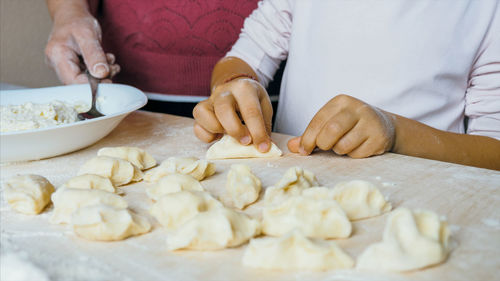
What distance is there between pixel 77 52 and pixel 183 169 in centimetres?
78

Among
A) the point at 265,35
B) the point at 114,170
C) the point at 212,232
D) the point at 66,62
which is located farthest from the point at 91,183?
the point at 265,35

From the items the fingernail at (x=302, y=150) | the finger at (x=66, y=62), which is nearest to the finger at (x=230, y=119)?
the fingernail at (x=302, y=150)

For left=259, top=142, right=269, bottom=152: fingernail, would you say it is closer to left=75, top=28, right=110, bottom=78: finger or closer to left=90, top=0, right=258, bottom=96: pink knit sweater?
left=75, top=28, right=110, bottom=78: finger

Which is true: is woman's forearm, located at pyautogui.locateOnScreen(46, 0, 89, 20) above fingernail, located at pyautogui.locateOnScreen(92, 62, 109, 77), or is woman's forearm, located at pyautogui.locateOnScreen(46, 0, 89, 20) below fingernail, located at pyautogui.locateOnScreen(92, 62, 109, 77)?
above

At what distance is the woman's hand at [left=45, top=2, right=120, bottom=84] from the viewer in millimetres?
1297

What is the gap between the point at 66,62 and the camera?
53.1 inches

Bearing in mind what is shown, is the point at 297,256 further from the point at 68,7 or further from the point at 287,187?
the point at 68,7

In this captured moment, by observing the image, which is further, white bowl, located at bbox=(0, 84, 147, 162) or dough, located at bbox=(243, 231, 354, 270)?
white bowl, located at bbox=(0, 84, 147, 162)

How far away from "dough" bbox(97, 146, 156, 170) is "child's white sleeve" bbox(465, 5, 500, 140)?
2.82ft

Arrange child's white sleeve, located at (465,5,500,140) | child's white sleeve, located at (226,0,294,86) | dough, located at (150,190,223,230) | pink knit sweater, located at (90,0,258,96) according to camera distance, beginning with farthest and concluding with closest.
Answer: pink knit sweater, located at (90,0,258,96) < child's white sleeve, located at (226,0,294,86) < child's white sleeve, located at (465,5,500,140) < dough, located at (150,190,223,230)

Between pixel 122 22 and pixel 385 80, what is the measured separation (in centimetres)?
103

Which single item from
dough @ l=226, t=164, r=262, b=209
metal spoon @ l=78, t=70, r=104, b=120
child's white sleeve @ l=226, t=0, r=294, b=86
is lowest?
metal spoon @ l=78, t=70, r=104, b=120

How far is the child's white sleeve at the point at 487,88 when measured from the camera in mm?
1103

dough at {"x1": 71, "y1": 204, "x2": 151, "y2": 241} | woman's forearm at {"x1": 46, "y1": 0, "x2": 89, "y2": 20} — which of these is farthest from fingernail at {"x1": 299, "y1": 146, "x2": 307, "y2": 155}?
woman's forearm at {"x1": 46, "y1": 0, "x2": 89, "y2": 20}
